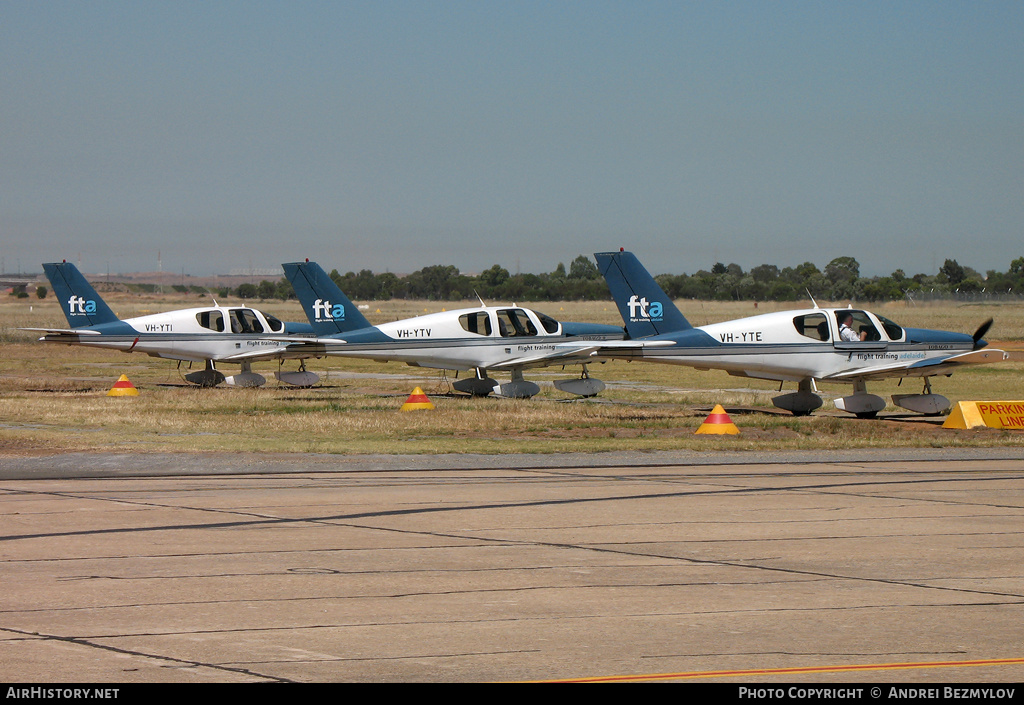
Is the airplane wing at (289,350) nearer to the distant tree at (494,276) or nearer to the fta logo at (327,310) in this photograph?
the fta logo at (327,310)

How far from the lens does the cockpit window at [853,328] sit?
23344mm

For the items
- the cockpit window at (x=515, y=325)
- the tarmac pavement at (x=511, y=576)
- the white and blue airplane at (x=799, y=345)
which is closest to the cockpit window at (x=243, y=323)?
the cockpit window at (x=515, y=325)

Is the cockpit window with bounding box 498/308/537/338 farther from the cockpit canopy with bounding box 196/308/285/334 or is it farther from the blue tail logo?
the cockpit canopy with bounding box 196/308/285/334

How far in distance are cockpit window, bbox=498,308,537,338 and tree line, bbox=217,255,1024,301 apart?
85734 mm

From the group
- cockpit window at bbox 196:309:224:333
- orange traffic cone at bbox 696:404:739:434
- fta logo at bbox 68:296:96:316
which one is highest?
fta logo at bbox 68:296:96:316

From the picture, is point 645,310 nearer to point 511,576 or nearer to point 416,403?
point 416,403

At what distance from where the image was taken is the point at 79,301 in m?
32.9

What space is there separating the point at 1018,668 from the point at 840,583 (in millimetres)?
2302

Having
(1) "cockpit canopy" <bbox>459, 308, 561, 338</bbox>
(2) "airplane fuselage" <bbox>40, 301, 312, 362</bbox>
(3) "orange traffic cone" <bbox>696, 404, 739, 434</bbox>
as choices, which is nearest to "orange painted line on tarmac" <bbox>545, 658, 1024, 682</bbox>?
(3) "orange traffic cone" <bbox>696, 404, 739, 434</bbox>

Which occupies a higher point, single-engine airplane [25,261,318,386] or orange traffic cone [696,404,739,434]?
single-engine airplane [25,261,318,386]

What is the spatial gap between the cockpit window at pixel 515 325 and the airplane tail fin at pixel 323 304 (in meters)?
3.40

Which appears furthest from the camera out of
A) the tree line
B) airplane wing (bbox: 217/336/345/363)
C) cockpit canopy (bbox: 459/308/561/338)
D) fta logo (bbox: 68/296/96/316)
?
the tree line

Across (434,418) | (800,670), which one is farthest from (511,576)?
(434,418)

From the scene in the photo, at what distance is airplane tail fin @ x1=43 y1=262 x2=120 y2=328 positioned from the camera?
32.8 metres
